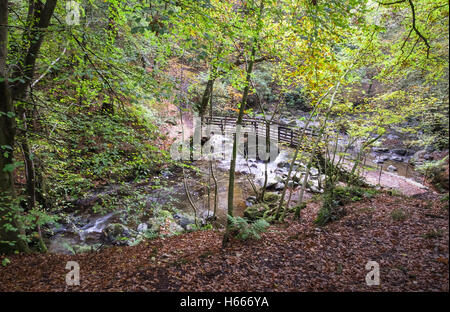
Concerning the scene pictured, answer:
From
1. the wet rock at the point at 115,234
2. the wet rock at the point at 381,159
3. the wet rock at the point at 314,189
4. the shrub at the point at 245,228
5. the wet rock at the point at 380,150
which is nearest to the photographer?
the shrub at the point at 245,228

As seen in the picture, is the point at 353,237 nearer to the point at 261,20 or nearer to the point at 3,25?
the point at 261,20

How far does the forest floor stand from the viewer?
9.03 feet

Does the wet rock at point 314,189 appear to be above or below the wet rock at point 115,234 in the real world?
above

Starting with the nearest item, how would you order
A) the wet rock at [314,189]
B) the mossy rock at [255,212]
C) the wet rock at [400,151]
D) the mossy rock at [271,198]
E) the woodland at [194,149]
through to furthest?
1. the woodland at [194,149]
2. the mossy rock at [255,212]
3. the mossy rock at [271,198]
4. the wet rock at [314,189]
5. the wet rock at [400,151]

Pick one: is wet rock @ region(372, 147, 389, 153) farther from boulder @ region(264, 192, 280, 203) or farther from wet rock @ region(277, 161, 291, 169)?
boulder @ region(264, 192, 280, 203)

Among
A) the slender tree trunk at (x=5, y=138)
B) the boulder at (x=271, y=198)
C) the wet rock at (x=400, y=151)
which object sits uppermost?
the slender tree trunk at (x=5, y=138)

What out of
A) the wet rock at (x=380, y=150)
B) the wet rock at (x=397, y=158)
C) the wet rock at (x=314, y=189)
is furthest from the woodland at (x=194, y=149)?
the wet rock at (x=380, y=150)

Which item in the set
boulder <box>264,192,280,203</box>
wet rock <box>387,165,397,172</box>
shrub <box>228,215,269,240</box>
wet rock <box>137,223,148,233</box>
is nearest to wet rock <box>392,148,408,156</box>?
wet rock <box>387,165,397,172</box>

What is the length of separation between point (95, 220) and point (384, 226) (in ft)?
28.1

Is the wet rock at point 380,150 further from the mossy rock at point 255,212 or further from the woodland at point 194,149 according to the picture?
the mossy rock at point 255,212

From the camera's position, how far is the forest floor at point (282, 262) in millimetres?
2752
